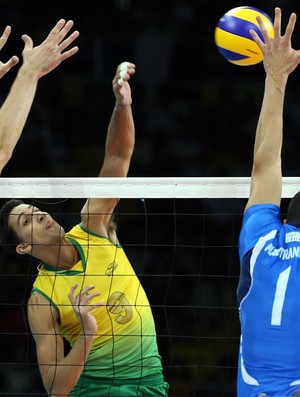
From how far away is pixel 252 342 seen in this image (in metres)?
3.61

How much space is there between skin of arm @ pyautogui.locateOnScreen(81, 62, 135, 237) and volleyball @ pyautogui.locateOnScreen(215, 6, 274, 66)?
59 cm

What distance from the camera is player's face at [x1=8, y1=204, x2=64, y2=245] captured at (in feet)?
17.4

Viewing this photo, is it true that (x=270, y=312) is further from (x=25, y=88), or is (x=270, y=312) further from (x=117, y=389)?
(x=117, y=389)

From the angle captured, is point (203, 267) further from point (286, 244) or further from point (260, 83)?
point (286, 244)

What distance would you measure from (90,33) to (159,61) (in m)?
0.69

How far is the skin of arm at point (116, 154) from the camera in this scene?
5.37 meters

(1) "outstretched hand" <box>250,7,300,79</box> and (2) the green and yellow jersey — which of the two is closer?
(1) "outstretched hand" <box>250,7,300,79</box>

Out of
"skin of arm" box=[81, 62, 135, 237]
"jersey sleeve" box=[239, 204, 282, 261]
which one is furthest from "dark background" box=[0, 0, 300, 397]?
"jersey sleeve" box=[239, 204, 282, 261]

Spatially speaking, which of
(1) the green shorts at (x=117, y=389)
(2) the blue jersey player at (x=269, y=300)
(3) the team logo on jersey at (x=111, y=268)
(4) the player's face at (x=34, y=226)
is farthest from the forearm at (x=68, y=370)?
(2) the blue jersey player at (x=269, y=300)

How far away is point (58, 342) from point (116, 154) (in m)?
1.20

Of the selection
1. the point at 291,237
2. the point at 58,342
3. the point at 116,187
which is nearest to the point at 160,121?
the point at 116,187

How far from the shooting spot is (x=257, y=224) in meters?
3.68

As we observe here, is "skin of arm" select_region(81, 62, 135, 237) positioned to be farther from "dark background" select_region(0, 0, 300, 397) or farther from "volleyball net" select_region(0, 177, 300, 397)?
"dark background" select_region(0, 0, 300, 397)

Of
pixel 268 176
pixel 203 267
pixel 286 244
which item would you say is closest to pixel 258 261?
pixel 286 244
